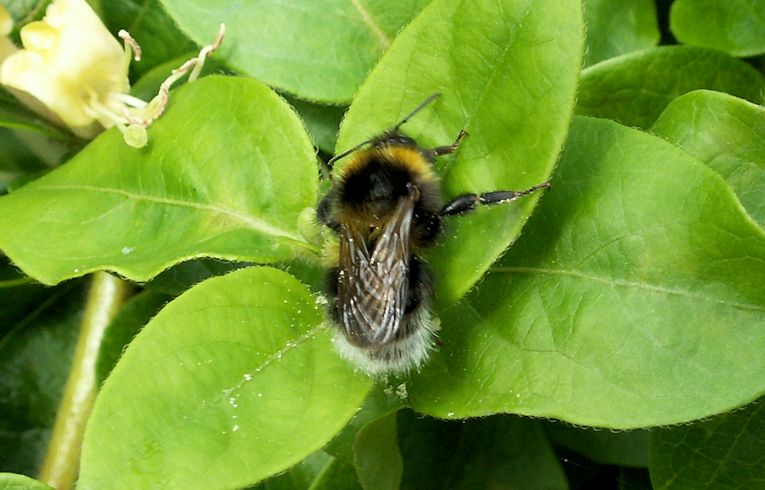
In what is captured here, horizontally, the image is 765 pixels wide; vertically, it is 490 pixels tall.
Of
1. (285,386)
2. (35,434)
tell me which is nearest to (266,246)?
(285,386)

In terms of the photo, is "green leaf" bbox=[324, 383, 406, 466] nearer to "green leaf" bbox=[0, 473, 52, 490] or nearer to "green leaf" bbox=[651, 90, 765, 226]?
"green leaf" bbox=[0, 473, 52, 490]

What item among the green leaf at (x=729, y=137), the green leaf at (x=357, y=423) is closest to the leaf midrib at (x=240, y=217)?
the green leaf at (x=357, y=423)

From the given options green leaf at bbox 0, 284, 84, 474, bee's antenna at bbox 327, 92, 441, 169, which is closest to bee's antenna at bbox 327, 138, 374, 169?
bee's antenna at bbox 327, 92, 441, 169

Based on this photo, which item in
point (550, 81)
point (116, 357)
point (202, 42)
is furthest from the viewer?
point (116, 357)

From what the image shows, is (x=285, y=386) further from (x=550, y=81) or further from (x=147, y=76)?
(x=147, y=76)

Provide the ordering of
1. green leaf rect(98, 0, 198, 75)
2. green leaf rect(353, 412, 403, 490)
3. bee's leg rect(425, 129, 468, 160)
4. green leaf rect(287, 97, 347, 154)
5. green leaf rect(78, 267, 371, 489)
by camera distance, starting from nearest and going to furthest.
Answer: green leaf rect(78, 267, 371, 489) → bee's leg rect(425, 129, 468, 160) → green leaf rect(353, 412, 403, 490) → green leaf rect(287, 97, 347, 154) → green leaf rect(98, 0, 198, 75)

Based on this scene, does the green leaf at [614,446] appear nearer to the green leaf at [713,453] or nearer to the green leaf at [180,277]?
the green leaf at [713,453]

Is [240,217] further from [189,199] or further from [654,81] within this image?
[654,81]
